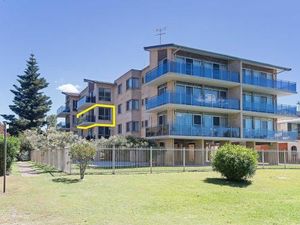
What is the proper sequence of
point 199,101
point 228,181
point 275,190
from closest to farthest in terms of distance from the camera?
point 275,190, point 228,181, point 199,101

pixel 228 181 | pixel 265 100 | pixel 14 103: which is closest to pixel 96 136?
pixel 14 103

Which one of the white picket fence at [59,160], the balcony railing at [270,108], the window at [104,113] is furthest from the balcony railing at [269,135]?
the window at [104,113]

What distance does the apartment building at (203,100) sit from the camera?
36.3m

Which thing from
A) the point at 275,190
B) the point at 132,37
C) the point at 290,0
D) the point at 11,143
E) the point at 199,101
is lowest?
the point at 275,190

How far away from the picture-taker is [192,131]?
36.0 metres

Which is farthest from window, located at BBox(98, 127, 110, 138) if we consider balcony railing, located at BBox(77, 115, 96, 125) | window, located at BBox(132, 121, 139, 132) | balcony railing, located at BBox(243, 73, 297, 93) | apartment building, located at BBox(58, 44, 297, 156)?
balcony railing, located at BBox(243, 73, 297, 93)

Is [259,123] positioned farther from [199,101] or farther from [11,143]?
[11,143]

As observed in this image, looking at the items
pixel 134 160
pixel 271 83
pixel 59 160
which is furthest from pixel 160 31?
pixel 59 160

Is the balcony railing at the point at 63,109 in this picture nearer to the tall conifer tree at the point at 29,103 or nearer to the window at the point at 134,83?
the tall conifer tree at the point at 29,103

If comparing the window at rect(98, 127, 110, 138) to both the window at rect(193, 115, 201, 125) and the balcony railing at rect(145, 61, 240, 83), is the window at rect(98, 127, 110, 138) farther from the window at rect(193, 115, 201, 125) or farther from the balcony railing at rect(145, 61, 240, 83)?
the window at rect(193, 115, 201, 125)

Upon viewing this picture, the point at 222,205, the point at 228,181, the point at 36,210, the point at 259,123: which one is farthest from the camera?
the point at 259,123

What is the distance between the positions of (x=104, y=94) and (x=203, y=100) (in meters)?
19.9

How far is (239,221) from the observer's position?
35.2 ft

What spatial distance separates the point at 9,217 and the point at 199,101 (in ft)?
93.1
